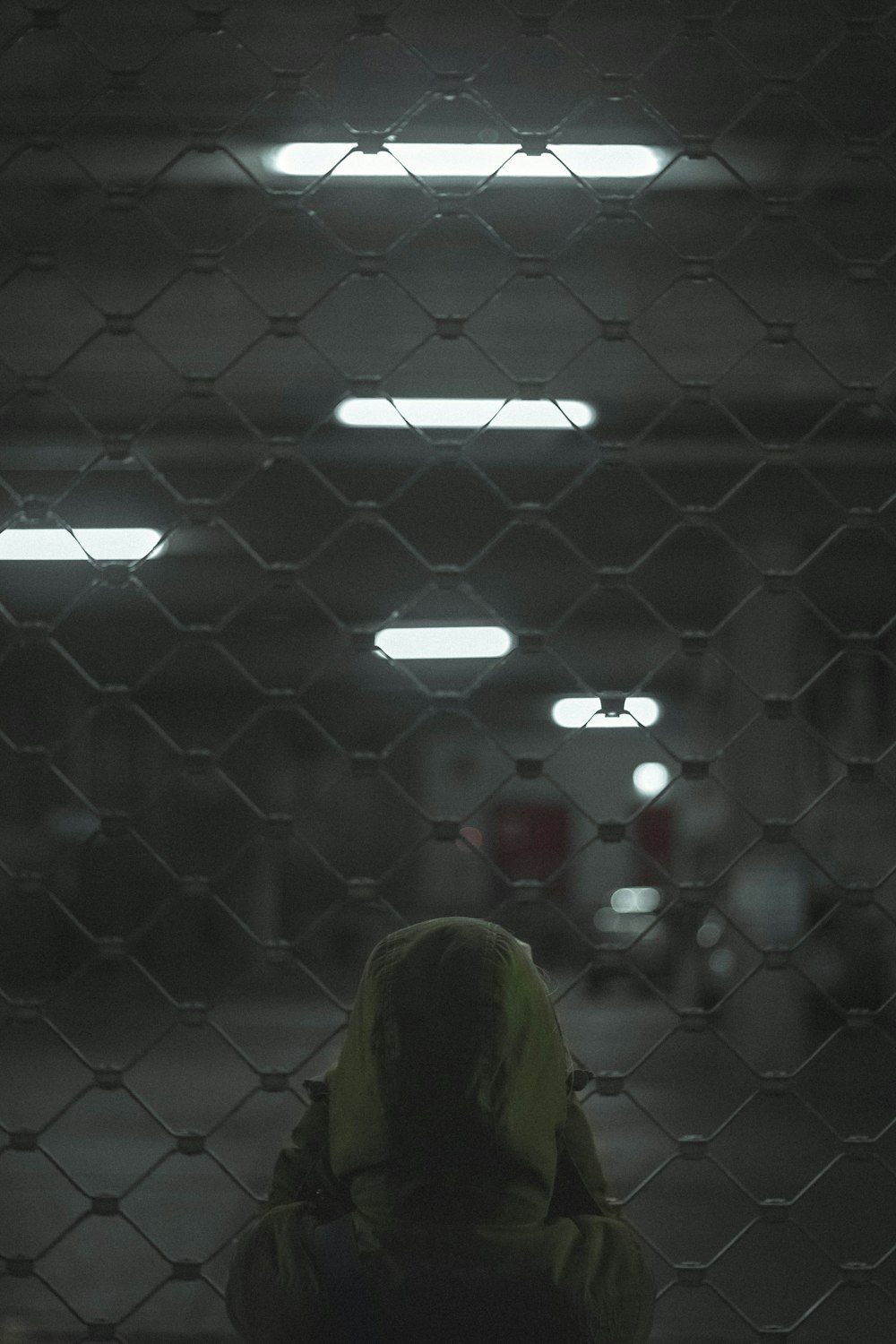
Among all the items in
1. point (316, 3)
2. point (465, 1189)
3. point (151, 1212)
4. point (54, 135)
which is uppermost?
point (316, 3)

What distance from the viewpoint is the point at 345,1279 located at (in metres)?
0.73

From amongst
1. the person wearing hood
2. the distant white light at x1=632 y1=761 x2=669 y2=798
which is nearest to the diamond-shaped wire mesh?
the distant white light at x1=632 y1=761 x2=669 y2=798

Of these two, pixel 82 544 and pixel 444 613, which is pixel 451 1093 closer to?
pixel 444 613

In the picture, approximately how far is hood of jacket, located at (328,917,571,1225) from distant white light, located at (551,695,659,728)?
1.32 ft

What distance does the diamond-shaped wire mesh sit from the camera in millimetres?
1109

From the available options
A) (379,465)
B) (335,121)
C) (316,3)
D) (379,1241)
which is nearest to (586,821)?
(379,465)

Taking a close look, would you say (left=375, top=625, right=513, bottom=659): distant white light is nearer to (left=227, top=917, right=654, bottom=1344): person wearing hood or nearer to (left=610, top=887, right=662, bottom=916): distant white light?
(left=610, top=887, right=662, bottom=916): distant white light

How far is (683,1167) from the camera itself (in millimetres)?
1109

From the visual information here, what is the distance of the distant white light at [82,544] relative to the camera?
44.5 inches

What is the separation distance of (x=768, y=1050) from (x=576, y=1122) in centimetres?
40

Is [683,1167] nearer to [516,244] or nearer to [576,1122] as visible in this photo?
[576,1122]

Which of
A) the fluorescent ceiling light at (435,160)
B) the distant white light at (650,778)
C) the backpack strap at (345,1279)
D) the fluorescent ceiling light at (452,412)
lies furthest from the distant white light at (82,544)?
the backpack strap at (345,1279)

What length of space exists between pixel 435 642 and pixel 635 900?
277 mm

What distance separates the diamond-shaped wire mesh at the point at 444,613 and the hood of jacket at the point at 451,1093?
0.37m
